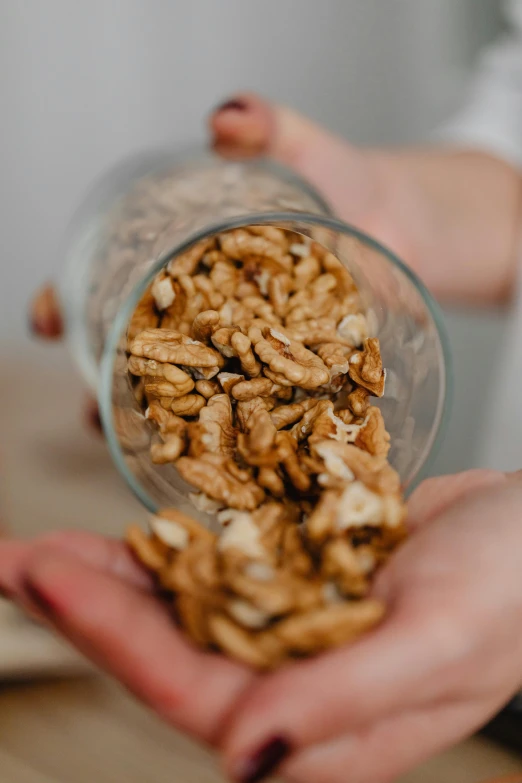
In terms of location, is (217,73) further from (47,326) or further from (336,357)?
(336,357)

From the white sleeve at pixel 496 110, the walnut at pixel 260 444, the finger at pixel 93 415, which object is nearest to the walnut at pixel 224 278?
the walnut at pixel 260 444

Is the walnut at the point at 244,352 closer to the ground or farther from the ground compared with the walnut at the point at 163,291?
closer to the ground

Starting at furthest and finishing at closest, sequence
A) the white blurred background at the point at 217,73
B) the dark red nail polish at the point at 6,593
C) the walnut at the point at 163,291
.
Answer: the white blurred background at the point at 217,73 → the walnut at the point at 163,291 → the dark red nail polish at the point at 6,593

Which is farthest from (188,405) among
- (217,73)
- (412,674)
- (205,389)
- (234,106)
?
(217,73)

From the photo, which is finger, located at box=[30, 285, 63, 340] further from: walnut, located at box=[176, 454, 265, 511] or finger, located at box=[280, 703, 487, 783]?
finger, located at box=[280, 703, 487, 783]

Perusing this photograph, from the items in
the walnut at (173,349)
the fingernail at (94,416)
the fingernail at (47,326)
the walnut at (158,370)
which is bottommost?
the fingernail at (94,416)

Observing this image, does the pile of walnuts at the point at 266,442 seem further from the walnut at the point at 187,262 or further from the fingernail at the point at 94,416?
the fingernail at the point at 94,416

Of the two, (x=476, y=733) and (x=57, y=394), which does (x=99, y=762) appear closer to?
(x=476, y=733)


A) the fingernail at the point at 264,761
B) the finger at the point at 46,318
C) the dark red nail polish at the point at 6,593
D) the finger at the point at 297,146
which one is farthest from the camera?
the finger at the point at 46,318
